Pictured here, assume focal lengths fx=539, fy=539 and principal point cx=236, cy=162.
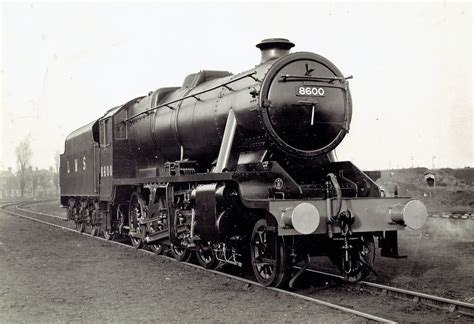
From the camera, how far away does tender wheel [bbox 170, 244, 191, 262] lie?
10375 mm

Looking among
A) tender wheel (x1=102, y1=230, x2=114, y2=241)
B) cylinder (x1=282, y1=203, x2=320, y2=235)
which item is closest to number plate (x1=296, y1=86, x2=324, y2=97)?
cylinder (x1=282, y1=203, x2=320, y2=235)

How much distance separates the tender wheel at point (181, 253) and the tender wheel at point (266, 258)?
2791 mm

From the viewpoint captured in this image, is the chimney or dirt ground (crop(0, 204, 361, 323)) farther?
the chimney

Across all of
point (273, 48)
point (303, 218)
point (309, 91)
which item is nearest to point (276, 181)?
point (303, 218)

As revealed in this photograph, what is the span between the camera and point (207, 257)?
9781 millimetres

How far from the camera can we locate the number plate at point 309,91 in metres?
7.73

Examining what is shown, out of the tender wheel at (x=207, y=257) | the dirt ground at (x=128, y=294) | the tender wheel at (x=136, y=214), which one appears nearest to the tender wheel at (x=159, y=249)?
the dirt ground at (x=128, y=294)

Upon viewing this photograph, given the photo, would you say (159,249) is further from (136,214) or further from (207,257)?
(207,257)

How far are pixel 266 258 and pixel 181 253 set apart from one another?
3327 millimetres

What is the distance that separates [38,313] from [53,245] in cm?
805

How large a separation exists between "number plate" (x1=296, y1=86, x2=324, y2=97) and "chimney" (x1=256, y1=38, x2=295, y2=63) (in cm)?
82

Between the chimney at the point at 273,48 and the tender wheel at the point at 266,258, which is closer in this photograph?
the tender wheel at the point at 266,258

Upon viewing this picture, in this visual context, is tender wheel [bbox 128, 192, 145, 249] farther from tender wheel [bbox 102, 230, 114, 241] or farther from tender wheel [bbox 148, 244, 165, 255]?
tender wheel [bbox 102, 230, 114, 241]

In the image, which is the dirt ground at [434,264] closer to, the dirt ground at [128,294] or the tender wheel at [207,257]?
the tender wheel at [207,257]
